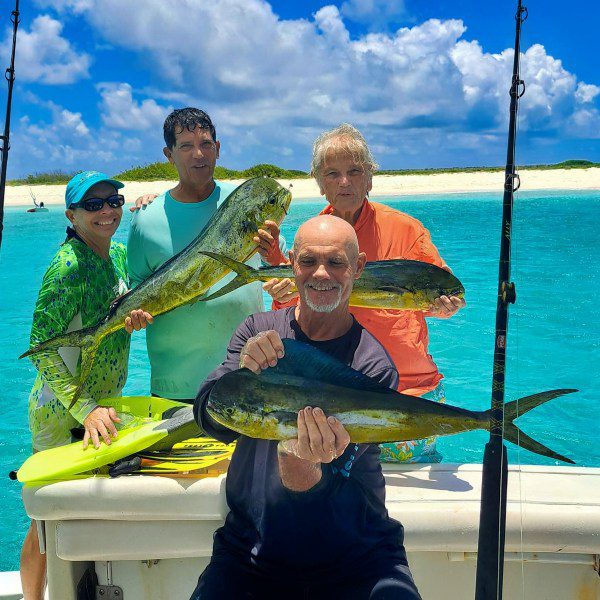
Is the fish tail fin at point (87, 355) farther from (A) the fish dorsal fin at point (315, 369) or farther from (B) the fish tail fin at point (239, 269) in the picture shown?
(A) the fish dorsal fin at point (315, 369)

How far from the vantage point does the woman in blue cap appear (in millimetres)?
2447

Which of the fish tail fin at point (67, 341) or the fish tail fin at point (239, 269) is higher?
the fish tail fin at point (239, 269)

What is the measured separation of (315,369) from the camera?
1.63m

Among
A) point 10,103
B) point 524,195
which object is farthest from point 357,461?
point 524,195

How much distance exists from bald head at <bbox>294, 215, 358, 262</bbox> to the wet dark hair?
1.12 metres

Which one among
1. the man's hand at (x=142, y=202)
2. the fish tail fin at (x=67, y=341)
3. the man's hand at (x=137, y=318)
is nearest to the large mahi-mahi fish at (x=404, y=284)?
the man's hand at (x=137, y=318)

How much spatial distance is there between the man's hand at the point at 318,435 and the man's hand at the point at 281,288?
2.59ft

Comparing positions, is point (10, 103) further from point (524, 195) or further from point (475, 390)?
point (524, 195)

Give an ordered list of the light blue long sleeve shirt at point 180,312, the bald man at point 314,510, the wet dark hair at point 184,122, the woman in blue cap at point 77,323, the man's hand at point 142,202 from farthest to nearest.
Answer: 1. the man's hand at point 142,202
2. the light blue long sleeve shirt at point 180,312
3. the wet dark hair at point 184,122
4. the woman in blue cap at point 77,323
5. the bald man at point 314,510

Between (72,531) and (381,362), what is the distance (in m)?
1.25

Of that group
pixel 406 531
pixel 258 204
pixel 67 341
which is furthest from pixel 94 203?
pixel 406 531

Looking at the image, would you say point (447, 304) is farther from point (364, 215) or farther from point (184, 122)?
point (184, 122)

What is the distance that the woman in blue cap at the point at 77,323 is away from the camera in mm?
2447

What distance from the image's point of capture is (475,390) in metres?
7.71
